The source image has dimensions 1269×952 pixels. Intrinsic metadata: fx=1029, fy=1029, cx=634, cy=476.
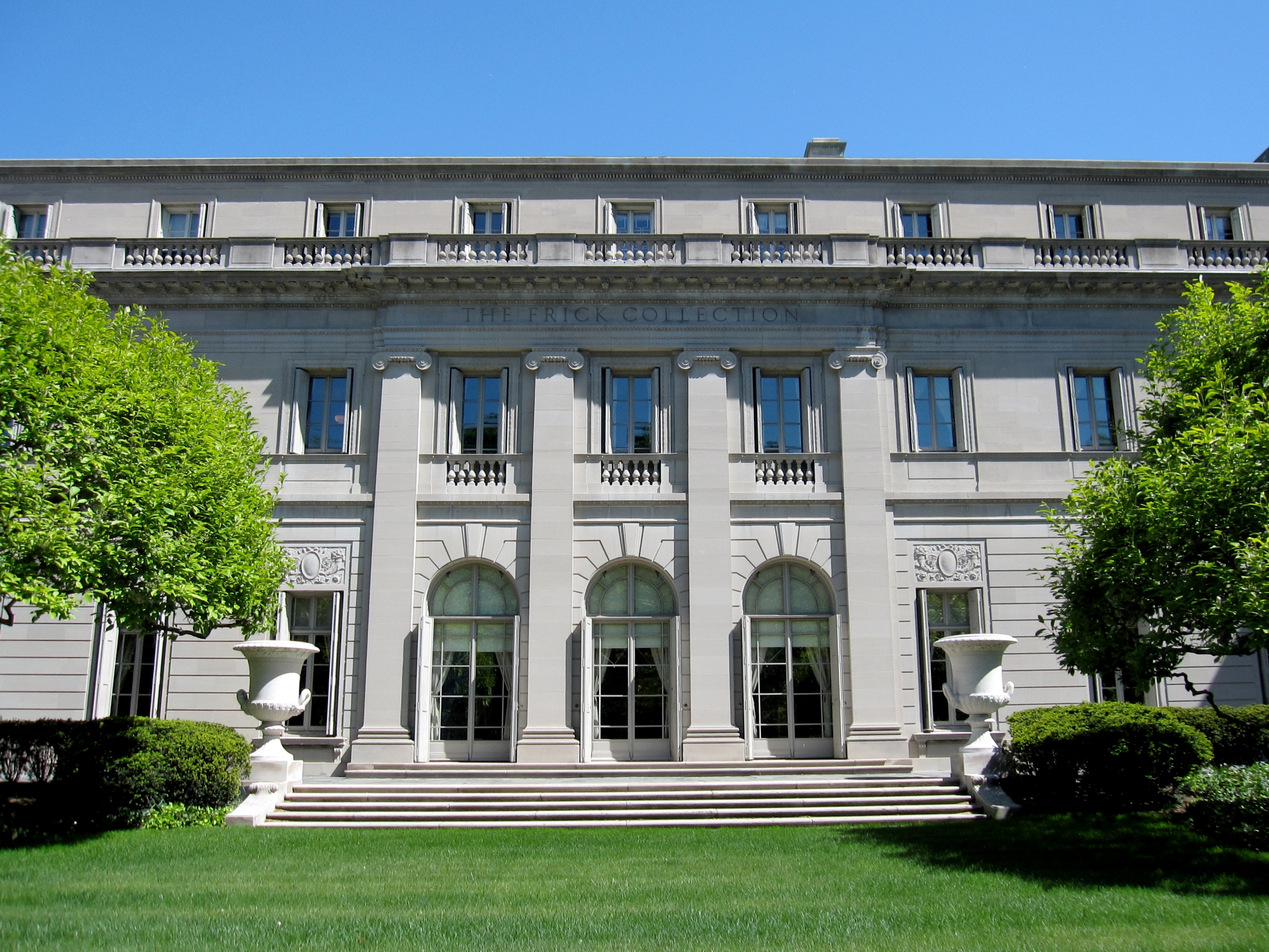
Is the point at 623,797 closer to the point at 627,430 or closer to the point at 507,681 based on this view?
the point at 507,681

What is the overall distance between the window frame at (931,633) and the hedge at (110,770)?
1373 cm

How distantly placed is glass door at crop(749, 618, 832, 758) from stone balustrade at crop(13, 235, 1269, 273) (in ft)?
27.0

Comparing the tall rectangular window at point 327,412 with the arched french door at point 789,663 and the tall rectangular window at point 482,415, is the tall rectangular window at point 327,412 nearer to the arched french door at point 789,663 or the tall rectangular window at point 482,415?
the tall rectangular window at point 482,415

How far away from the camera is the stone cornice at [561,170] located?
25.4m

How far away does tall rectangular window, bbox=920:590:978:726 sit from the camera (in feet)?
72.6

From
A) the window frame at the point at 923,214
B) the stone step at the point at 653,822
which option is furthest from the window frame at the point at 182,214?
the window frame at the point at 923,214

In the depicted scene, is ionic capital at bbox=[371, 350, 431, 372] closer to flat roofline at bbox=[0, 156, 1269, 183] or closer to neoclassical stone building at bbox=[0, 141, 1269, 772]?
neoclassical stone building at bbox=[0, 141, 1269, 772]

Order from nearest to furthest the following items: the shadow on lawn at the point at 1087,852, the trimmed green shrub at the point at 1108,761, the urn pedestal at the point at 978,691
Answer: the shadow on lawn at the point at 1087,852 → the trimmed green shrub at the point at 1108,761 → the urn pedestal at the point at 978,691

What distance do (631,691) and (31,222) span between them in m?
19.1

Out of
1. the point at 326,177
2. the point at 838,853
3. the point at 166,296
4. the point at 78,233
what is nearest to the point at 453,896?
the point at 838,853

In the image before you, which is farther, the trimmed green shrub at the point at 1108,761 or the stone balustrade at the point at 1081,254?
the stone balustrade at the point at 1081,254

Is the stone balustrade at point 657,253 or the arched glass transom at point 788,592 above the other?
the stone balustrade at point 657,253

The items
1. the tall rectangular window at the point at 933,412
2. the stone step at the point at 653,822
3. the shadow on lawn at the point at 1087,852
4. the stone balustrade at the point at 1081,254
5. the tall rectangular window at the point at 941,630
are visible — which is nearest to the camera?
the shadow on lawn at the point at 1087,852

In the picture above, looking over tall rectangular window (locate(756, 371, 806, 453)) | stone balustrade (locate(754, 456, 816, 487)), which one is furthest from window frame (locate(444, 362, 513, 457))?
tall rectangular window (locate(756, 371, 806, 453))
